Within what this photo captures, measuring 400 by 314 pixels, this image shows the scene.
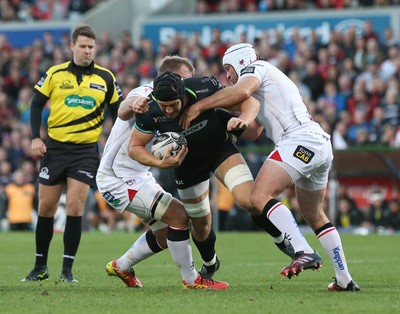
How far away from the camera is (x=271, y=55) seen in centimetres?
2397

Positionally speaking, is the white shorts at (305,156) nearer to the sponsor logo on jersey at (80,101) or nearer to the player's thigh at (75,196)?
the player's thigh at (75,196)

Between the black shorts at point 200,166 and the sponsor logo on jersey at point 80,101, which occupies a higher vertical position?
the sponsor logo on jersey at point 80,101

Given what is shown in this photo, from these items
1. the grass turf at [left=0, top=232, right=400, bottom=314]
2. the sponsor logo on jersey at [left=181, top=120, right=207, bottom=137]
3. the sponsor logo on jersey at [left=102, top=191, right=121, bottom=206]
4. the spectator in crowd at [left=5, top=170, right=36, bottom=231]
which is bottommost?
the spectator in crowd at [left=5, top=170, right=36, bottom=231]

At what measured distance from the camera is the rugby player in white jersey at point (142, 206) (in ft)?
32.1

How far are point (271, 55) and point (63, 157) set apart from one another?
1334cm

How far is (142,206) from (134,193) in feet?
0.58

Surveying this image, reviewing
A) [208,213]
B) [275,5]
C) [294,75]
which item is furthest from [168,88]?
[275,5]

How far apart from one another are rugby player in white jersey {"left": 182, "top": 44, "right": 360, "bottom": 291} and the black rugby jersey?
0.10m

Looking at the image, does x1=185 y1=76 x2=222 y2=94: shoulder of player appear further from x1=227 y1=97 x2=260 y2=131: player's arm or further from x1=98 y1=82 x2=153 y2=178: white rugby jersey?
x1=98 y1=82 x2=153 y2=178: white rugby jersey

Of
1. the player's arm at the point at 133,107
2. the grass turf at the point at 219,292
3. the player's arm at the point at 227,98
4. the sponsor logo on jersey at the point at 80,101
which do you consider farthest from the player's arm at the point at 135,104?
the grass turf at the point at 219,292

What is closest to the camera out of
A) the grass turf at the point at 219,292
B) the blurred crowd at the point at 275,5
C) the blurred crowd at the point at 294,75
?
the grass turf at the point at 219,292

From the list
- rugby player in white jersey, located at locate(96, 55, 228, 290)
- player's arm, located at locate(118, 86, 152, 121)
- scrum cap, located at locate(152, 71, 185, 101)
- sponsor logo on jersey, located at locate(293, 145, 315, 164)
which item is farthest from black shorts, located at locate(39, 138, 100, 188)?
sponsor logo on jersey, located at locate(293, 145, 315, 164)

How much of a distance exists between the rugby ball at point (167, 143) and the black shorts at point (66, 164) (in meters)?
2.04

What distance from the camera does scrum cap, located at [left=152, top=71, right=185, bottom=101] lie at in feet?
29.1
